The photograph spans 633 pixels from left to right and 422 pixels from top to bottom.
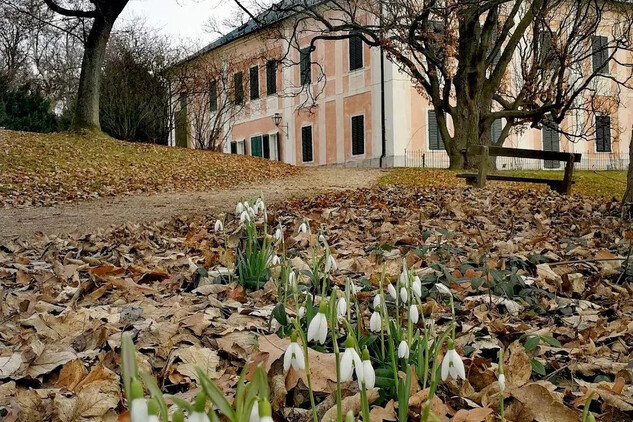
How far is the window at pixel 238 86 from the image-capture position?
29750 millimetres

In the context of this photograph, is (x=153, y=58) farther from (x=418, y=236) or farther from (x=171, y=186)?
(x=418, y=236)

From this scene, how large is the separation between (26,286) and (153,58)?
76.1ft

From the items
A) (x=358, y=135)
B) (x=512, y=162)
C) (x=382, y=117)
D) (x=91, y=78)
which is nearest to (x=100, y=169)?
(x=91, y=78)

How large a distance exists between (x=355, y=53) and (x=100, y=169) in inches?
610

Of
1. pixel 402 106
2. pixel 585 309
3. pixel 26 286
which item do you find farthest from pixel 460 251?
pixel 402 106

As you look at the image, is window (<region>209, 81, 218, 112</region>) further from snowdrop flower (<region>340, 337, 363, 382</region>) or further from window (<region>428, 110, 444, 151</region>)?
snowdrop flower (<region>340, 337, 363, 382</region>)

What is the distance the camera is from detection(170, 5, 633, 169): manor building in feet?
85.3

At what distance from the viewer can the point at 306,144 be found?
30016 mm

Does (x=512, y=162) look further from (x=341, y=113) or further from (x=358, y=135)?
(x=341, y=113)

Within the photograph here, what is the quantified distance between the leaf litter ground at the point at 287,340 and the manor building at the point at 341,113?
19868mm

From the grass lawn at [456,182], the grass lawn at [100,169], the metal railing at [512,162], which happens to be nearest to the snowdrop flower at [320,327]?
the grass lawn at [100,169]

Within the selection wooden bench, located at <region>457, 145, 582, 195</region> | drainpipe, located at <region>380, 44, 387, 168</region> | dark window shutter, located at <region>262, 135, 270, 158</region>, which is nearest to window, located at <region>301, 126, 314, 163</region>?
dark window shutter, located at <region>262, 135, 270, 158</region>

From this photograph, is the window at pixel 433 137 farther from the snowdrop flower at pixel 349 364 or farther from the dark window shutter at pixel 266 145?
the snowdrop flower at pixel 349 364

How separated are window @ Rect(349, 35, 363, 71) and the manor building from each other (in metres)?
0.04
